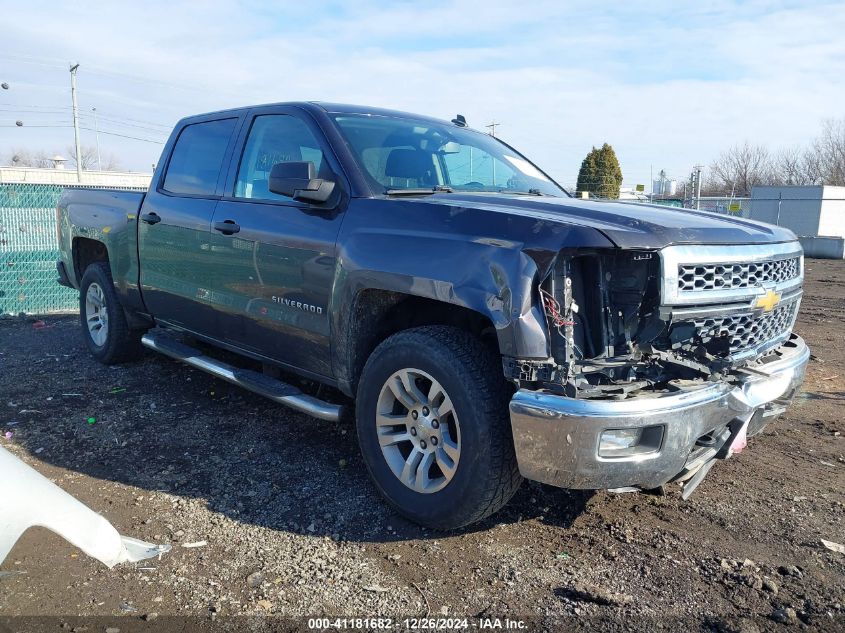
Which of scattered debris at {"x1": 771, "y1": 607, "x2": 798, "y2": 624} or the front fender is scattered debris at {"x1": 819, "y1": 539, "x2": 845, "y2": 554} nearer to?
scattered debris at {"x1": 771, "y1": 607, "x2": 798, "y2": 624}

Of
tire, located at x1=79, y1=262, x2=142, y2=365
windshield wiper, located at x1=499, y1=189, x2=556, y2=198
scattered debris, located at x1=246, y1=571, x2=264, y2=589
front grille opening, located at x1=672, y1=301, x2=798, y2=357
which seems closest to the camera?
scattered debris, located at x1=246, y1=571, x2=264, y2=589

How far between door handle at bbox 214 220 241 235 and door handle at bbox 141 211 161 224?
2.98ft

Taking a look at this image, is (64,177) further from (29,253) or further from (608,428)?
(608,428)

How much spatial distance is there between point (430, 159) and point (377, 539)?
219 cm

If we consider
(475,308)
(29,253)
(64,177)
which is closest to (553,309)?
(475,308)

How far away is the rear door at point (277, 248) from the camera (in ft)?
12.0

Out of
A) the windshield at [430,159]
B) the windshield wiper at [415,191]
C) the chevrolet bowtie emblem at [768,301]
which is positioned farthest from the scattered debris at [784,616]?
the windshield at [430,159]

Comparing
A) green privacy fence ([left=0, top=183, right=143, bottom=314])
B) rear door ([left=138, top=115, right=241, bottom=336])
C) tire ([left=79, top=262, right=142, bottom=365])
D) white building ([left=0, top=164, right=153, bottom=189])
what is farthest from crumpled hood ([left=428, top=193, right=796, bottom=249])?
white building ([left=0, top=164, right=153, bottom=189])

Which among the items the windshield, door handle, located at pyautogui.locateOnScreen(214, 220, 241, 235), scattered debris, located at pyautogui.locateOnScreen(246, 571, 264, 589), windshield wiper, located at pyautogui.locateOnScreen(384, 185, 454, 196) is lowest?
scattered debris, located at pyautogui.locateOnScreen(246, 571, 264, 589)

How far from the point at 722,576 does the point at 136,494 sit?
9.48 ft

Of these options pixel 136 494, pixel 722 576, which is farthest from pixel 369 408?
pixel 722 576

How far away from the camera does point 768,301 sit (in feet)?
10.3

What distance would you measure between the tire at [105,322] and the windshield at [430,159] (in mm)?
3059

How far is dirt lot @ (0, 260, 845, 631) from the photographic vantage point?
2648 millimetres
